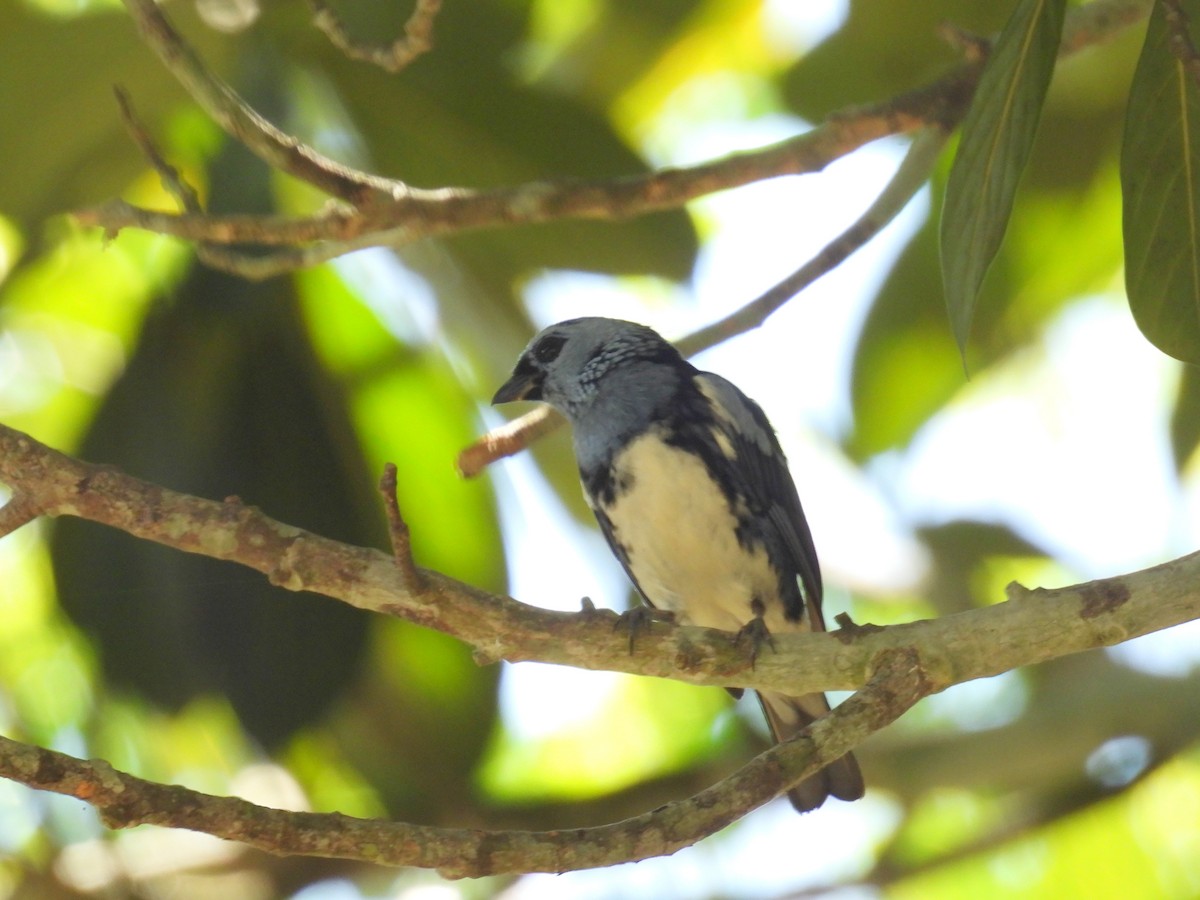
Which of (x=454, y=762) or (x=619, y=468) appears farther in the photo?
(x=454, y=762)

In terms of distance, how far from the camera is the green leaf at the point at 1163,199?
8.90ft

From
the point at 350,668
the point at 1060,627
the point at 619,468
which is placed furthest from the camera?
the point at 350,668

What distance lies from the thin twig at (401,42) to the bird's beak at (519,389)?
1803 millimetres

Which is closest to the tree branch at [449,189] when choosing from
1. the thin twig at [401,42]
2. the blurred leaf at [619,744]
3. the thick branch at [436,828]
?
the thin twig at [401,42]

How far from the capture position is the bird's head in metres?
4.46

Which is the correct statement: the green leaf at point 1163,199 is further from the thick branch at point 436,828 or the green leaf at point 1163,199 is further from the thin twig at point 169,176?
the thin twig at point 169,176

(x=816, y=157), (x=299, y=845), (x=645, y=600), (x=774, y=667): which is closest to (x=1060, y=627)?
(x=774, y=667)

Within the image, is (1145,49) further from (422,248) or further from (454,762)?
(454,762)

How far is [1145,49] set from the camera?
8.93 feet

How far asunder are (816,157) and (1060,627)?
67.3 inches

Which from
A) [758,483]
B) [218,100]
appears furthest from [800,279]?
[218,100]

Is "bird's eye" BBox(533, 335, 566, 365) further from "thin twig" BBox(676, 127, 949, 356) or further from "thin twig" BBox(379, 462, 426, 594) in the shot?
"thin twig" BBox(379, 462, 426, 594)

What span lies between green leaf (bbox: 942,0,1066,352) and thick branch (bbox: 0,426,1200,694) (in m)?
0.57

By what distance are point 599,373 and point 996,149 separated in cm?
210
